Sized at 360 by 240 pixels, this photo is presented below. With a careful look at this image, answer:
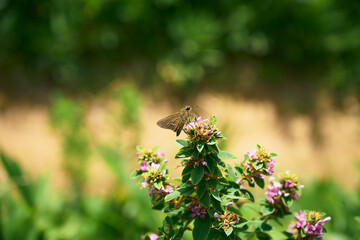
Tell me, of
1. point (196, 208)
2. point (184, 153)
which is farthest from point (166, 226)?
point (184, 153)

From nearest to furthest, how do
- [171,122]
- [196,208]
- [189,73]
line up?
[196,208]
[171,122]
[189,73]

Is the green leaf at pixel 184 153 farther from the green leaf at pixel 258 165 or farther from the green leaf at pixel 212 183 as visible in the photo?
the green leaf at pixel 258 165

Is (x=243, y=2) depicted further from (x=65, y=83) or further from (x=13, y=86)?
(x=13, y=86)

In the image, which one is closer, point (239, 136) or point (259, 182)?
point (259, 182)

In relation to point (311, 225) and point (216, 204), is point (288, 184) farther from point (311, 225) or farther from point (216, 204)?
point (216, 204)

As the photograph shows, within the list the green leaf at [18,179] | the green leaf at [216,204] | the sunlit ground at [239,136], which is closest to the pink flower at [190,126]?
the green leaf at [216,204]

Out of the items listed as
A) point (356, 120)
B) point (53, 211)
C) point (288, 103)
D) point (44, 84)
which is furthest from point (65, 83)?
point (356, 120)
